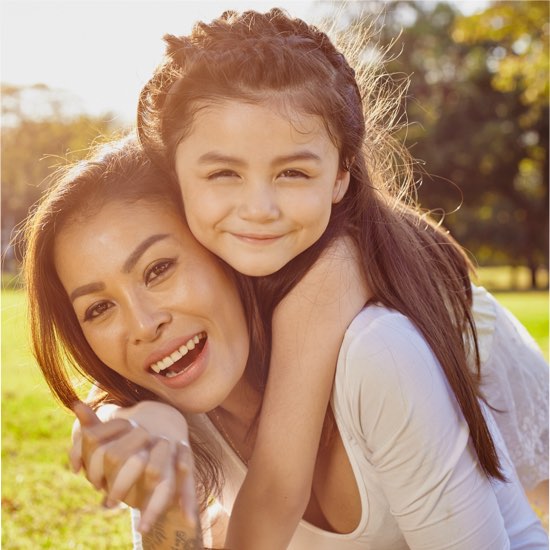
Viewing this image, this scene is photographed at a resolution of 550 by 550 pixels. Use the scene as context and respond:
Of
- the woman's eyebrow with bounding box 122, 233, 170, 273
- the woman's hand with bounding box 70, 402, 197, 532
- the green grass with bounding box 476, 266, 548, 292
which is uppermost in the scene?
the woman's eyebrow with bounding box 122, 233, 170, 273

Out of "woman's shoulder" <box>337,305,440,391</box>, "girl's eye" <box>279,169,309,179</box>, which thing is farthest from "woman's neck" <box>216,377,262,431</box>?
"girl's eye" <box>279,169,309,179</box>

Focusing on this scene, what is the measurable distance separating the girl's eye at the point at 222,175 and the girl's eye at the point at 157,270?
34 cm

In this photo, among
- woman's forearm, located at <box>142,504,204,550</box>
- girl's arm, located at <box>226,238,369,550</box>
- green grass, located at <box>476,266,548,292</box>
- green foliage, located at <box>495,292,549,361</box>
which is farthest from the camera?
green grass, located at <box>476,266,548,292</box>

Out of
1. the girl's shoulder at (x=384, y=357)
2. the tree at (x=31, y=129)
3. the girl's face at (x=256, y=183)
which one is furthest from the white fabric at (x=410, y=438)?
the tree at (x=31, y=129)

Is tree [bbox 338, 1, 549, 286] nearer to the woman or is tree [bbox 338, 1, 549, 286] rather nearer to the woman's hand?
the woman

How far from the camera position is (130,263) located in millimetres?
2863

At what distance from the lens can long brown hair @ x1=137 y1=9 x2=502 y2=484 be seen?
9.50 feet

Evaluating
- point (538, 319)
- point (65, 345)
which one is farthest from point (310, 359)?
point (538, 319)

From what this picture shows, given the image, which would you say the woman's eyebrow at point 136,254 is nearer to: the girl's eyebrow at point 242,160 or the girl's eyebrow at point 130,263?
the girl's eyebrow at point 130,263

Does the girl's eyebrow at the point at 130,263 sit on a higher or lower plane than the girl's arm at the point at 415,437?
higher

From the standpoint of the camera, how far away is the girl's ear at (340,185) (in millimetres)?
3176

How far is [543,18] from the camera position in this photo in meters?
19.6

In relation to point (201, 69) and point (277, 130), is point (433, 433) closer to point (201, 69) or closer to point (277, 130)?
point (277, 130)

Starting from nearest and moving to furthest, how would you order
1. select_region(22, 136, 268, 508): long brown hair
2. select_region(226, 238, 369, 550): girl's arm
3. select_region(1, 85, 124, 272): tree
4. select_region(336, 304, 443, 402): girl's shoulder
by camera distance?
select_region(336, 304, 443, 402): girl's shoulder < select_region(226, 238, 369, 550): girl's arm < select_region(22, 136, 268, 508): long brown hair < select_region(1, 85, 124, 272): tree
